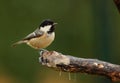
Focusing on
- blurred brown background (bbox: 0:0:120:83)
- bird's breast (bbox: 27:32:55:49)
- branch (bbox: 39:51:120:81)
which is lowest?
branch (bbox: 39:51:120:81)

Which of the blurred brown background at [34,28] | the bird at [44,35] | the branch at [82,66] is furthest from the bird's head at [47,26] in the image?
the blurred brown background at [34,28]

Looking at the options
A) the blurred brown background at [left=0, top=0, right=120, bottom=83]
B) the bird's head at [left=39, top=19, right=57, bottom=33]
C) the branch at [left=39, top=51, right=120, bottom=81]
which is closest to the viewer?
the branch at [left=39, top=51, right=120, bottom=81]

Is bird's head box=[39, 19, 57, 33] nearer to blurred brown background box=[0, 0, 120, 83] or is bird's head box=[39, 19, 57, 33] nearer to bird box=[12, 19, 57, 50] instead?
bird box=[12, 19, 57, 50]

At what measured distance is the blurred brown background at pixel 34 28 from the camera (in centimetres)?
746

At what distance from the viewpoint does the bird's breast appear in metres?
4.31

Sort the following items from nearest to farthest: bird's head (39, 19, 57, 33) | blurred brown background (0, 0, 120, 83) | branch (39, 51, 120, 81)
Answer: branch (39, 51, 120, 81), bird's head (39, 19, 57, 33), blurred brown background (0, 0, 120, 83)

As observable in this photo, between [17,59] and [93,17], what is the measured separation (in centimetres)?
114

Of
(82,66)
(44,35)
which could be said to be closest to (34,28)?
(44,35)

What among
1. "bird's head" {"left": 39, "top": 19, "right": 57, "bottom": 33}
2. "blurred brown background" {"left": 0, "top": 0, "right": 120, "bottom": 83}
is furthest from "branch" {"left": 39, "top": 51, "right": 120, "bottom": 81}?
"blurred brown background" {"left": 0, "top": 0, "right": 120, "bottom": 83}

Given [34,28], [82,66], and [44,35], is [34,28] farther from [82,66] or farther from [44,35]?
[82,66]

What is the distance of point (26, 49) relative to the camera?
7691 mm

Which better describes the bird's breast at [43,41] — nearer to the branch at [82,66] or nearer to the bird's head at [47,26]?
the bird's head at [47,26]

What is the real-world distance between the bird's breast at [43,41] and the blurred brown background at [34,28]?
2816 millimetres

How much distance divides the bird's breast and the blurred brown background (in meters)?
2.82
